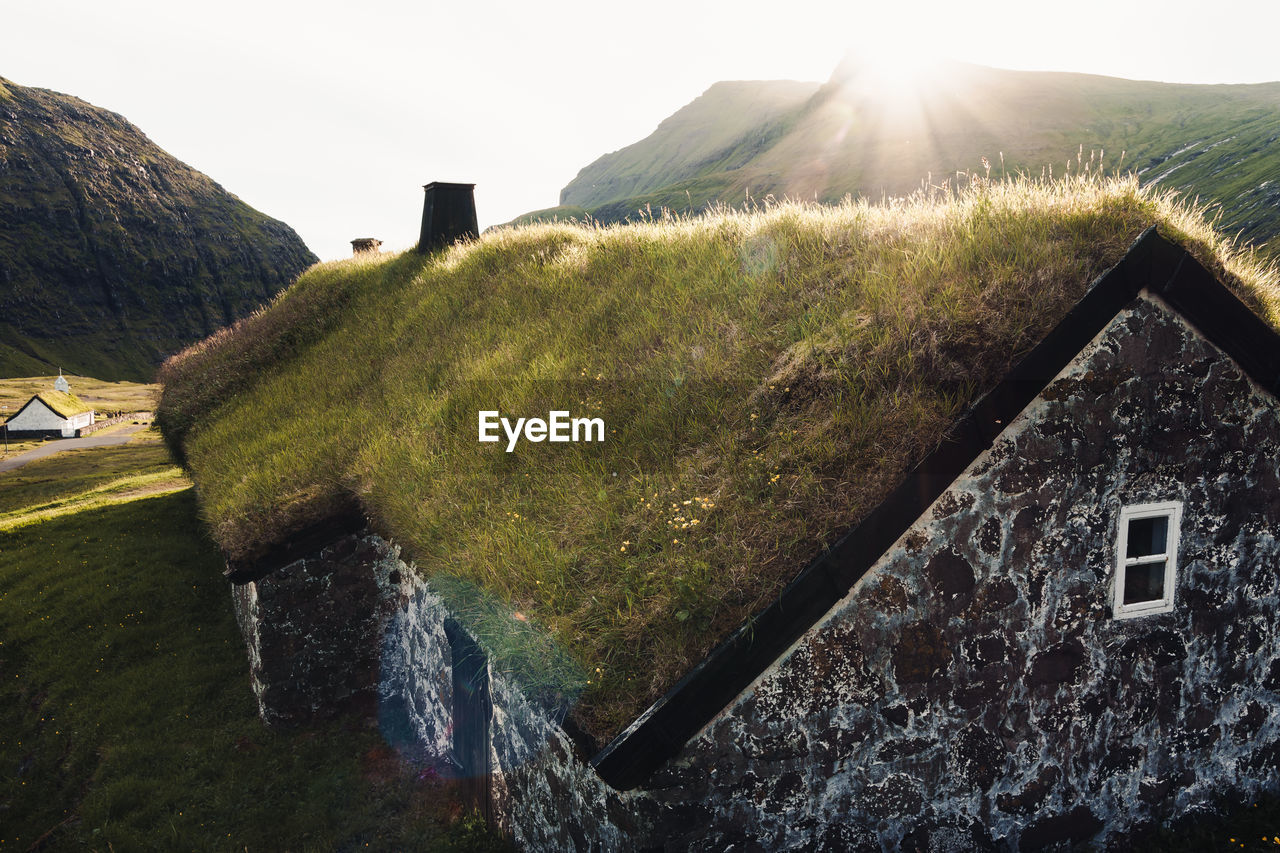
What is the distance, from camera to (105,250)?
136 metres

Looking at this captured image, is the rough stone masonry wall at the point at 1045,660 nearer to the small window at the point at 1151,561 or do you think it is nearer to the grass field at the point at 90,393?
the small window at the point at 1151,561

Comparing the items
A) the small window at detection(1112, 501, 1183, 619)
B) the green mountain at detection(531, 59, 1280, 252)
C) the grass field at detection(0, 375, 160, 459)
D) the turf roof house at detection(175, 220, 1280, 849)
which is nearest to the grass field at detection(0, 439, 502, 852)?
the turf roof house at detection(175, 220, 1280, 849)

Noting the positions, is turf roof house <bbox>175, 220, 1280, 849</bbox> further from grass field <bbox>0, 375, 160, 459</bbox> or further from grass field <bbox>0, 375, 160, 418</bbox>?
grass field <bbox>0, 375, 160, 418</bbox>

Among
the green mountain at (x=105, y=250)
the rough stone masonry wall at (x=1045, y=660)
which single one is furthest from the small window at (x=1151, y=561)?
the green mountain at (x=105, y=250)

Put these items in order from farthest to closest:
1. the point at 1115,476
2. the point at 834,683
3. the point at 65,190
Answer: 1. the point at 65,190
2. the point at 1115,476
3. the point at 834,683

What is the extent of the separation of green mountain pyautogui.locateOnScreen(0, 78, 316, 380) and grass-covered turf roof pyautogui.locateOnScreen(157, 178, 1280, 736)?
148801 mm

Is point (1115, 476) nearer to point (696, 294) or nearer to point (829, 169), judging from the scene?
point (696, 294)

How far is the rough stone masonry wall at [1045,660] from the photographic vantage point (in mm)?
4332

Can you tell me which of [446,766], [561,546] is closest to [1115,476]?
[561,546]

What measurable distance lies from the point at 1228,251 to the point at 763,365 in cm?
475

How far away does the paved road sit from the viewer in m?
50.1

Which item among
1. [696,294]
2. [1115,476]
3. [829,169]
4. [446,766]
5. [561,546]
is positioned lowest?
[446,766]

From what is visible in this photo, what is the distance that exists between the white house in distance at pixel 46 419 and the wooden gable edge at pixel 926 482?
89970 mm

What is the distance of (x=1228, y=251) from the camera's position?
6.07 meters
